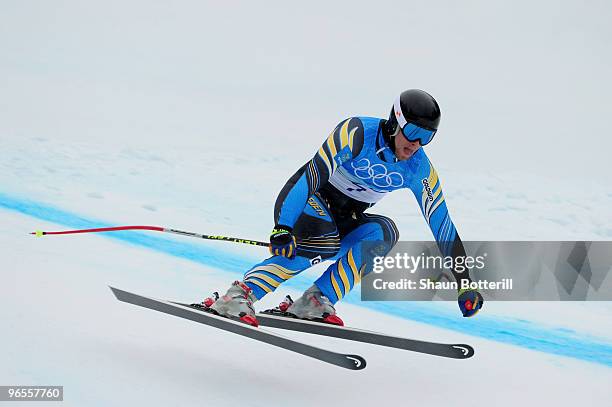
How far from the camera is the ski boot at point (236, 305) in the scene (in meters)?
3.17

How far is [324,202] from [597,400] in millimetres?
1521

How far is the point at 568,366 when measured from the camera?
153 inches

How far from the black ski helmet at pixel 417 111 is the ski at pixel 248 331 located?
98 centimetres

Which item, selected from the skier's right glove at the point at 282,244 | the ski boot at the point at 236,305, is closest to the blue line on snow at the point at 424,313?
the ski boot at the point at 236,305

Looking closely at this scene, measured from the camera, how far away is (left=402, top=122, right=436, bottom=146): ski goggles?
3.09 metres

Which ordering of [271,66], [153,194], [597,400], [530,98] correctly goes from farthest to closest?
[271,66] → [530,98] → [153,194] → [597,400]

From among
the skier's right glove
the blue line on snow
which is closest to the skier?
the skier's right glove

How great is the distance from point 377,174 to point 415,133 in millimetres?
296

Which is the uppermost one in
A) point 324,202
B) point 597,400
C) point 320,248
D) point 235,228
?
point 235,228

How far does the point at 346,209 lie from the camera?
3.50 meters

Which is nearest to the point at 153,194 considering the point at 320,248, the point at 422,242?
the point at 422,242

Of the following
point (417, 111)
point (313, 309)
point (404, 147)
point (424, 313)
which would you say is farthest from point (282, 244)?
point (424, 313)

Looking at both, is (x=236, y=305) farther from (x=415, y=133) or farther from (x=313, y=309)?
(x=415, y=133)

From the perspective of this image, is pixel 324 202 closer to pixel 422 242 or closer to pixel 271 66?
pixel 422 242
